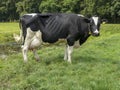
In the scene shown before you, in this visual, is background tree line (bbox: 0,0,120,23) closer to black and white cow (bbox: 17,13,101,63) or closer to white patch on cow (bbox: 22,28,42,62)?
black and white cow (bbox: 17,13,101,63)

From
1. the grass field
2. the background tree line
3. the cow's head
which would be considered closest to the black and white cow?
the cow's head

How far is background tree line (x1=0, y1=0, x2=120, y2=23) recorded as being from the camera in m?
52.1

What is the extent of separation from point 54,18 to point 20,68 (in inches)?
86.8

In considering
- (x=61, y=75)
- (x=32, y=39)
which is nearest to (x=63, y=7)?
(x=32, y=39)

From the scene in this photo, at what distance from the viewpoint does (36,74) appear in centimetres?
1026

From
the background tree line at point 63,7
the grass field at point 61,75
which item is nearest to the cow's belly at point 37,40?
the grass field at point 61,75

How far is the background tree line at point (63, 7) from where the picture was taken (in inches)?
2050

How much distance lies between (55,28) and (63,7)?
1930 inches

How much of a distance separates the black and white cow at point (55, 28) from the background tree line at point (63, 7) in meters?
36.9

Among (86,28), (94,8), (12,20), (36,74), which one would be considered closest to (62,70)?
(36,74)

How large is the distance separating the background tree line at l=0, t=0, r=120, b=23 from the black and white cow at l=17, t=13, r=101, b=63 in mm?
36943

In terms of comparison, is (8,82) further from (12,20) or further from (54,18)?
(12,20)

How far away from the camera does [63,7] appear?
6081 cm

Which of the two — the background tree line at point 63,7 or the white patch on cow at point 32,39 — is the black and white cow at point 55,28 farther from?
the background tree line at point 63,7
